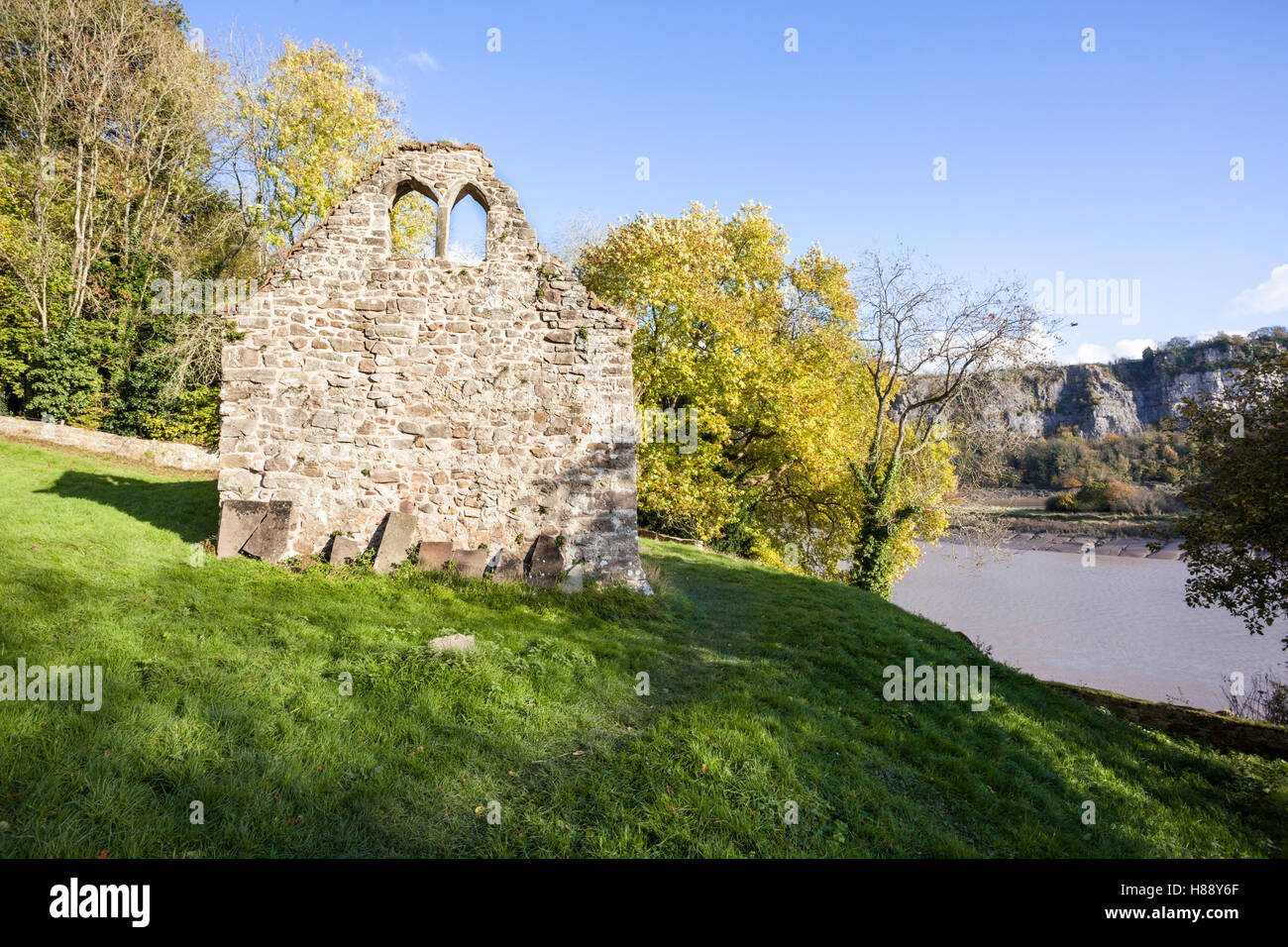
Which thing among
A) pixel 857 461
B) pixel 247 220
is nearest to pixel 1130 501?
pixel 857 461

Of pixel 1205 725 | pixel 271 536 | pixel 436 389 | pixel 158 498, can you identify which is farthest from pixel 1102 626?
pixel 158 498

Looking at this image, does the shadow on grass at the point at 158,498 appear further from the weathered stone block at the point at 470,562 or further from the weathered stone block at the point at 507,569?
the weathered stone block at the point at 507,569

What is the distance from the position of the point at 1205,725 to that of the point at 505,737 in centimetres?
1407

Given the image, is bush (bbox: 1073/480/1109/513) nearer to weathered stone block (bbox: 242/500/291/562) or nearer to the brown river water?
the brown river water

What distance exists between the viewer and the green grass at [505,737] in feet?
11.6

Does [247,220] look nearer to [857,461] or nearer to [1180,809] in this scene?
[857,461]

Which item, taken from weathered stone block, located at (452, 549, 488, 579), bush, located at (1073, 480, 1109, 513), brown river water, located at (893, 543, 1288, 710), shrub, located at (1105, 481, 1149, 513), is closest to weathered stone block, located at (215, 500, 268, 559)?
weathered stone block, located at (452, 549, 488, 579)

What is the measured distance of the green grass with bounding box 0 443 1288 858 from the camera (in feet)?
11.6

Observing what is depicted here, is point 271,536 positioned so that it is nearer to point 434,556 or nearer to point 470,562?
point 434,556

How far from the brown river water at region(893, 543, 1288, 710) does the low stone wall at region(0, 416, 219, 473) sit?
24.2 metres

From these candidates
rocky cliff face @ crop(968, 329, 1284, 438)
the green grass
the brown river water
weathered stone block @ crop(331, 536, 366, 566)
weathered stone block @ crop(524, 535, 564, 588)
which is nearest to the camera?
the green grass

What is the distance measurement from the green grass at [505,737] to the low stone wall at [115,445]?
10900 mm

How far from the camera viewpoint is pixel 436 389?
29.8ft

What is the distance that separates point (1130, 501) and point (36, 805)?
53480 millimetres
